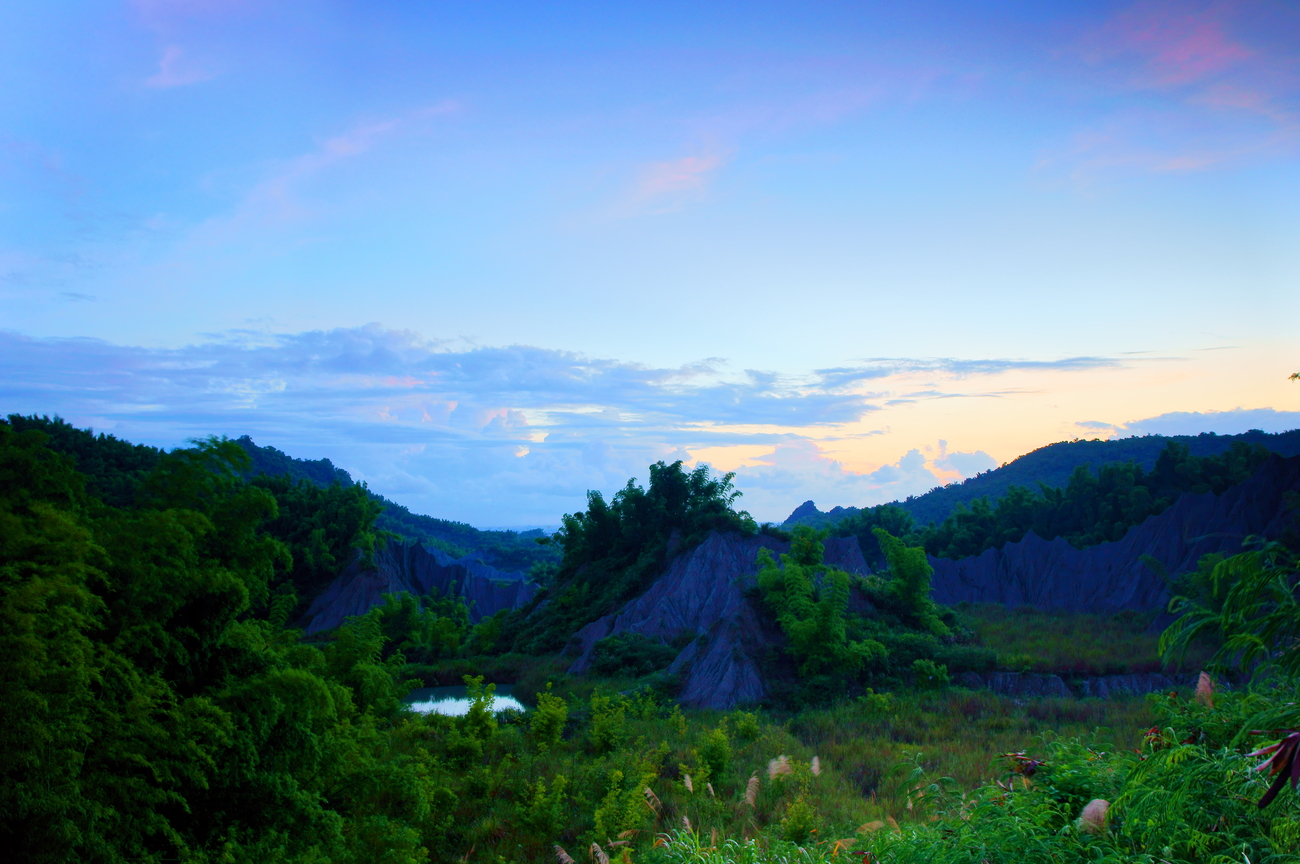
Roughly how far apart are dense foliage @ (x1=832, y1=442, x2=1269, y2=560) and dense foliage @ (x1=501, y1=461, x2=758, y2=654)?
16.6m

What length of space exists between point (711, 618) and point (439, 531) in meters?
89.8

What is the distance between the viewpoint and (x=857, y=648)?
25.0 m

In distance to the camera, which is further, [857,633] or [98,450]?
[98,450]

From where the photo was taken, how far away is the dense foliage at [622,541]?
39.6 metres

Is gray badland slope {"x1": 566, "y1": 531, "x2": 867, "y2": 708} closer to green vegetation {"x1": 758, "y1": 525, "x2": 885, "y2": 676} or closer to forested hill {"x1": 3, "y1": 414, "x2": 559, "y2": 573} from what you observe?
green vegetation {"x1": 758, "y1": 525, "x2": 885, "y2": 676}

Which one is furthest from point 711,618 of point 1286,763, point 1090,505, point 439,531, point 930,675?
point 439,531

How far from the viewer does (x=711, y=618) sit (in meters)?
34.8

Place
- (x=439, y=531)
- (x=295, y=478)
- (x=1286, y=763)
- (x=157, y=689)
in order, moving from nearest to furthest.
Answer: (x=1286, y=763), (x=157, y=689), (x=295, y=478), (x=439, y=531)

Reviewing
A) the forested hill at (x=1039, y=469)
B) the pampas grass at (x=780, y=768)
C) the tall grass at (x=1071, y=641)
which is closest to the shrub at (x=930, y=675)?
→ the tall grass at (x=1071, y=641)

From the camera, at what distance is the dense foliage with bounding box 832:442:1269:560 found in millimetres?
46375

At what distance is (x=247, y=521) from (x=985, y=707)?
21.6 m

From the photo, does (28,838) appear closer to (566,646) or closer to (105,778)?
(105,778)

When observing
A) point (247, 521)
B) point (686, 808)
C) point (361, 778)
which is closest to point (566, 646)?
point (686, 808)

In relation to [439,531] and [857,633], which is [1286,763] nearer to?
[857,633]
